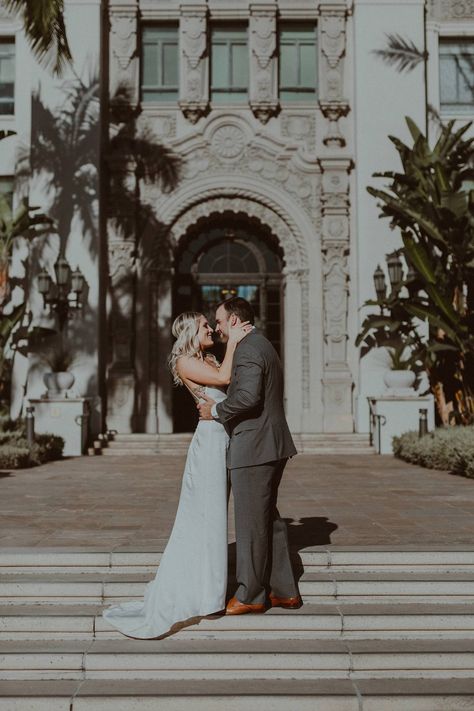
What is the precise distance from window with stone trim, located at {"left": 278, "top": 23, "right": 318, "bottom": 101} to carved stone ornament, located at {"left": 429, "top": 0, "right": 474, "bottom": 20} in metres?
3.29

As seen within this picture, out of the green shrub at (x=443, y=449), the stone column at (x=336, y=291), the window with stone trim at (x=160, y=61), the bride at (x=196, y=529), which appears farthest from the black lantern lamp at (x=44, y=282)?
the bride at (x=196, y=529)

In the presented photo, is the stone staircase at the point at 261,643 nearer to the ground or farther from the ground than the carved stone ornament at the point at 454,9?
nearer to the ground

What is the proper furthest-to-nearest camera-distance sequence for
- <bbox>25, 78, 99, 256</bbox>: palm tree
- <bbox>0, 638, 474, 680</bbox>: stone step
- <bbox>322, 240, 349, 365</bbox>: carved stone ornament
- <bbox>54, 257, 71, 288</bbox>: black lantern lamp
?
1. <bbox>322, 240, 349, 365</bbox>: carved stone ornament
2. <bbox>25, 78, 99, 256</bbox>: palm tree
3. <bbox>54, 257, 71, 288</bbox>: black lantern lamp
4. <bbox>0, 638, 474, 680</bbox>: stone step

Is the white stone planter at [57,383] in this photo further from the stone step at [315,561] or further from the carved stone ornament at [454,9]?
the carved stone ornament at [454,9]

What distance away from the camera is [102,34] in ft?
61.9

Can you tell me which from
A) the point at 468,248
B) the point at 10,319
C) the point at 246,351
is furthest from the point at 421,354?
the point at 246,351

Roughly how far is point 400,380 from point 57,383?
7.76 meters

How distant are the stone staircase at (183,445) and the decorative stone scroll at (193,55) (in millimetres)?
8300

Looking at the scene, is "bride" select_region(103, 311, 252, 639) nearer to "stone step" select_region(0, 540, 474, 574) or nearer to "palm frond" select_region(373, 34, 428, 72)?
"stone step" select_region(0, 540, 474, 574)

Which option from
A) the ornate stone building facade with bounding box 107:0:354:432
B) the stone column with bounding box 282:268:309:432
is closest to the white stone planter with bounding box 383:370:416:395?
the ornate stone building facade with bounding box 107:0:354:432

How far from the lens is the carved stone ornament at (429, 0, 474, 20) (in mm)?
19484

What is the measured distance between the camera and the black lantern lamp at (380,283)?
1719cm

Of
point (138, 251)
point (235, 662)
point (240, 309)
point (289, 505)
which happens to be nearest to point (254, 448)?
point (240, 309)

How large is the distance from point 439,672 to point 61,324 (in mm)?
13562
